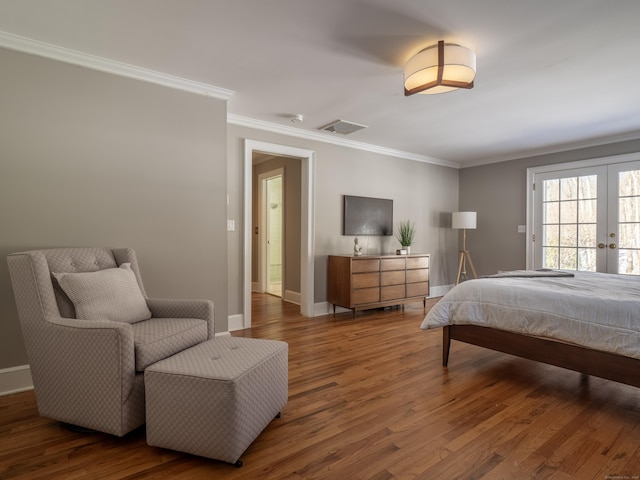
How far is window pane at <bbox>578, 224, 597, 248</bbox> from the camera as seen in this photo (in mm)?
4594

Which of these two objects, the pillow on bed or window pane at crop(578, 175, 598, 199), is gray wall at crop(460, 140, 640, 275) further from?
the pillow on bed

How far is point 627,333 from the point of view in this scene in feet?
Result: 6.33

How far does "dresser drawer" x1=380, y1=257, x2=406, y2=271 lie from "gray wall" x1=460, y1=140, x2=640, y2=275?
6.69ft

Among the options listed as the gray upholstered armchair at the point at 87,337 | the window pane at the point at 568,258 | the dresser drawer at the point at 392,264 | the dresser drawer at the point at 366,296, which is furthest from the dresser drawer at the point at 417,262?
the gray upholstered armchair at the point at 87,337

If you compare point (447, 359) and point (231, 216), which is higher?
point (231, 216)

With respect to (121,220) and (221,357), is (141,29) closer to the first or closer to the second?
(121,220)

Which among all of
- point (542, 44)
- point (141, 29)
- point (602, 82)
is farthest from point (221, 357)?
point (602, 82)

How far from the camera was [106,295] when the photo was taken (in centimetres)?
203

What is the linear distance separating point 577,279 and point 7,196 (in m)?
4.31

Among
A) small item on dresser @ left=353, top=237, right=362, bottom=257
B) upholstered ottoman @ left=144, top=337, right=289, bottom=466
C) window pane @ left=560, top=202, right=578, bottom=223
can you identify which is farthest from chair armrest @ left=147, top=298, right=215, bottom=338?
window pane @ left=560, top=202, right=578, bottom=223

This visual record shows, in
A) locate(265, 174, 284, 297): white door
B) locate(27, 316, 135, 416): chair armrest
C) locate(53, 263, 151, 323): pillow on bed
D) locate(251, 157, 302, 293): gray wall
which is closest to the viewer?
locate(27, 316, 135, 416): chair armrest

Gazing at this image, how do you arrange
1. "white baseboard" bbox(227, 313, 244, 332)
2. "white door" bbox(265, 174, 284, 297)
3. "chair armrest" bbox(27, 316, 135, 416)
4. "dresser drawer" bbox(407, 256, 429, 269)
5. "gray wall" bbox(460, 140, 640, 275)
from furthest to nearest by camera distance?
"white door" bbox(265, 174, 284, 297) → "gray wall" bbox(460, 140, 640, 275) → "dresser drawer" bbox(407, 256, 429, 269) → "white baseboard" bbox(227, 313, 244, 332) → "chair armrest" bbox(27, 316, 135, 416)

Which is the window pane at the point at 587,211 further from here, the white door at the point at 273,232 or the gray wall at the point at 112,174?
the gray wall at the point at 112,174

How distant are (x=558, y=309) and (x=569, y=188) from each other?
3519 mm
